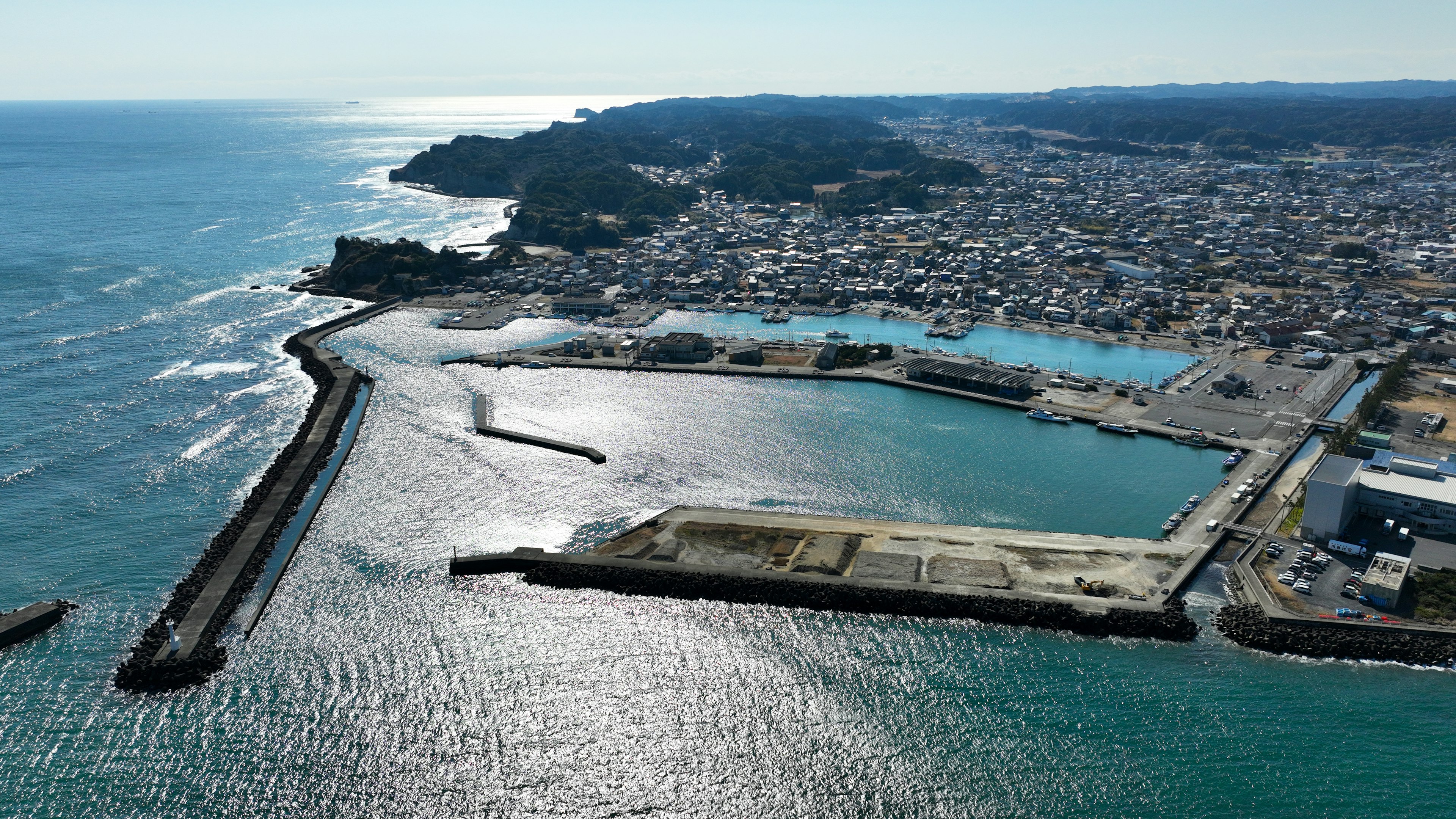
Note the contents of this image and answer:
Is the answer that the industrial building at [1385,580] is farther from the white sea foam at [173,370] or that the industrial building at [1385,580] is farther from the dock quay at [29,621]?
the white sea foam at [173,370]

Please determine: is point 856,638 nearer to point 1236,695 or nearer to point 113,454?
point 1236,695

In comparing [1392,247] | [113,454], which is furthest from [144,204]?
[1392,247]

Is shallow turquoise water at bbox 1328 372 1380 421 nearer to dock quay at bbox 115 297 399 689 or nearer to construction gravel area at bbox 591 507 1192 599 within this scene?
construction gravel area at bbox 591 507 1192 599

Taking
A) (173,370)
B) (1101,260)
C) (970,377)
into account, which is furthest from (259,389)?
(1101,260)

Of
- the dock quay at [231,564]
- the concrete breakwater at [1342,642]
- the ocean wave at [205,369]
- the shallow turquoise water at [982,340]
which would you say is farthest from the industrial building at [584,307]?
the concrete breakwater at [1342,642]

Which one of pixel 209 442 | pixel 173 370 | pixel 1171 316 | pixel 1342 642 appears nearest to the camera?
pixel 1342 642

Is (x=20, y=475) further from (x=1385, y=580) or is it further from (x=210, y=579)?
(x=1385, y=580)
